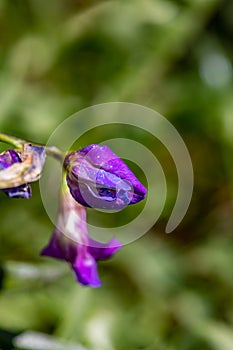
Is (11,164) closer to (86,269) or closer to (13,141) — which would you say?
(13,141)

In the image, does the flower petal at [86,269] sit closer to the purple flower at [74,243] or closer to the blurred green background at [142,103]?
the purple flower at [74,243]

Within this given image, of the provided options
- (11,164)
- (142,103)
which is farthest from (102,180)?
(142,103)

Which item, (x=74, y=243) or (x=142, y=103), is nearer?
(x=74, y=243)

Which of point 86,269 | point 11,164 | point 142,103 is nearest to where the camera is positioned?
point 11,164

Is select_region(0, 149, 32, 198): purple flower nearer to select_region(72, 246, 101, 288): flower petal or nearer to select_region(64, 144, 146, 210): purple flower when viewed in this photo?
select_region(64, 144, 146, 210): purple flower

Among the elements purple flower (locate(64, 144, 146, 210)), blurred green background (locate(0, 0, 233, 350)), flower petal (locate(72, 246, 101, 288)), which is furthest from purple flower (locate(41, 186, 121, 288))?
blurred green background (locate(0, 0, 233, 350))

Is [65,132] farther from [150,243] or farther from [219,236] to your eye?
[219,236]
